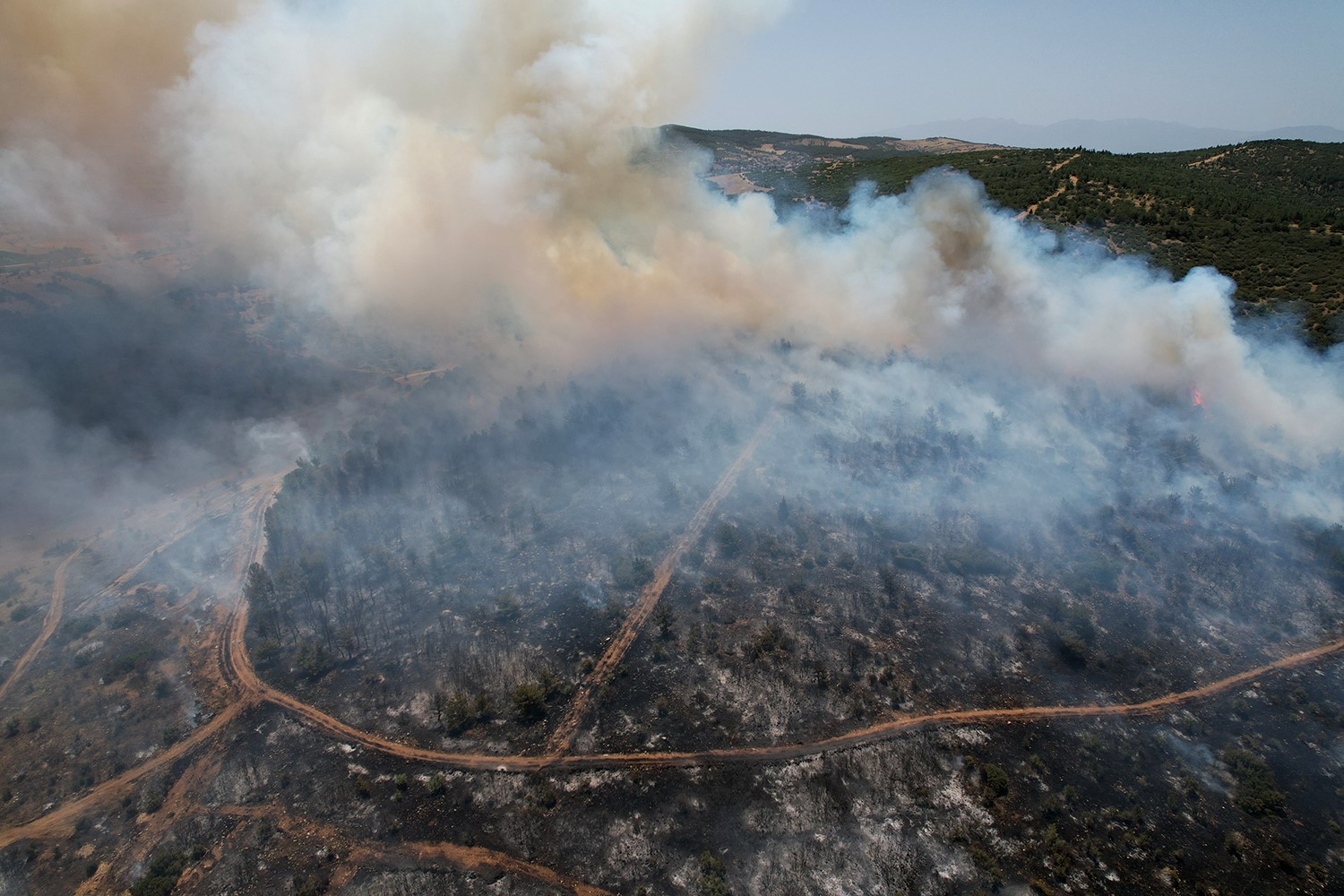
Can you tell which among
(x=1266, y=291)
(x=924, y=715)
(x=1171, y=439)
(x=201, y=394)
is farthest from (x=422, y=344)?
(x=1266, y=291)

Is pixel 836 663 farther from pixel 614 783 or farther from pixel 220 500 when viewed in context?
pixel 220 500

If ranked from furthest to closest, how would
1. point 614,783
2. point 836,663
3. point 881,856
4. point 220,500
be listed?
point 220,500 → point 836,663 → point 614,783 → point 881,856

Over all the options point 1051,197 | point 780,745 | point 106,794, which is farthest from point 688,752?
point 1051,197

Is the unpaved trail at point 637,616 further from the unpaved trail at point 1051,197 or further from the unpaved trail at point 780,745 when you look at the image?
the unpaved trail at point 1051,197

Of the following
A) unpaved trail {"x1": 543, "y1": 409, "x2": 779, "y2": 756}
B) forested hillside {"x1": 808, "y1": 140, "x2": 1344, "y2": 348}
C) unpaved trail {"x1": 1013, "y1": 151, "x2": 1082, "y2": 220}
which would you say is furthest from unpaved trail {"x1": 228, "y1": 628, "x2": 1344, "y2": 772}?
unpaved trail {"x1": 1013, "y1": 151, "x2": 1082, "y2": 220}

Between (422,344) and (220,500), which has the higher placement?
(422,344)

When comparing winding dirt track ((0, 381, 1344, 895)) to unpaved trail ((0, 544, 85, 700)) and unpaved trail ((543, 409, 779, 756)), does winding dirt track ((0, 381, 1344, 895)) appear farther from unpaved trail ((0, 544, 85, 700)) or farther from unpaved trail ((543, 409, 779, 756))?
unpaved trail ((0, 544, 85, 700))

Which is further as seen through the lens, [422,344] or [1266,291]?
[422,344]
